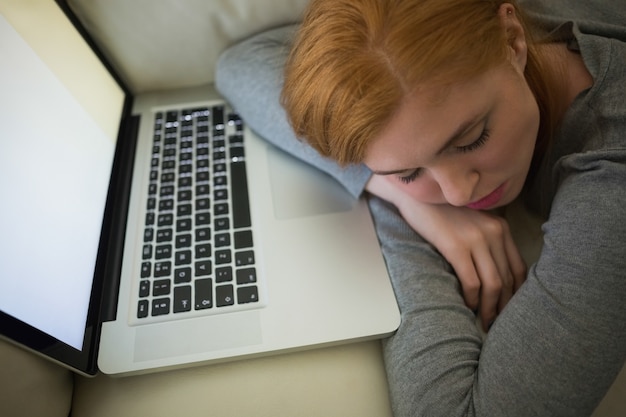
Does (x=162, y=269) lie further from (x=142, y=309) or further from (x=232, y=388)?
(x=232, y=388)

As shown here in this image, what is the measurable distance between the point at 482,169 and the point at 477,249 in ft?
0.40

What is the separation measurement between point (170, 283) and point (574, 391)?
1.57ft

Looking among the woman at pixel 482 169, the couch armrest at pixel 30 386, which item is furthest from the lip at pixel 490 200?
the couch armrest at pixel 30 386

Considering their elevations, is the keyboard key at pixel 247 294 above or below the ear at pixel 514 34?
below

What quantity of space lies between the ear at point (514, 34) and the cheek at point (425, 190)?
160 millimetres

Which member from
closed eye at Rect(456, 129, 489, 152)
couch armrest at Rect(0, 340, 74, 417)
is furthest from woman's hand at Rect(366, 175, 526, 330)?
couch armrest at Rect(0, 340, 74, 417)

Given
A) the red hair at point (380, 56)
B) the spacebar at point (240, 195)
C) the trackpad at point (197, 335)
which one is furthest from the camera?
the spacebar at point (240, 195)

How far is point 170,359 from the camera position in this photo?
0.59 metres

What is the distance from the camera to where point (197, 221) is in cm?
71

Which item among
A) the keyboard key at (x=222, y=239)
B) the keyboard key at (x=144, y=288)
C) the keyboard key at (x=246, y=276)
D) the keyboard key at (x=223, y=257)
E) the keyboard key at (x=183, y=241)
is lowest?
the keyboard key at (x=246, y=276)

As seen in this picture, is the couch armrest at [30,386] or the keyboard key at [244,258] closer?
the couch armrest at [30,386]

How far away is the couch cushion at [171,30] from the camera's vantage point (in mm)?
774

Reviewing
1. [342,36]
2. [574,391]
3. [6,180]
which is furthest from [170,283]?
Result: [574,391]

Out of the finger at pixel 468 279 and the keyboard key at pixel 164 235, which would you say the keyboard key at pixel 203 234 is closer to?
the keyboard key at pixel 164 235
